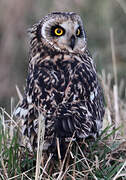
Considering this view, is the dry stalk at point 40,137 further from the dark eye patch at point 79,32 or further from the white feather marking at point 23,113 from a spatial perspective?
the dark eye patch at point 79,32

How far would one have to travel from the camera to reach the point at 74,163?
3850 mm

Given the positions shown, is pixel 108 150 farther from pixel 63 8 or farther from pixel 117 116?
pixel 63 8

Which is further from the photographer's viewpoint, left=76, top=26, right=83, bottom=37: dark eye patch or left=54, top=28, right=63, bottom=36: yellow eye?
left=76, top=26, right=83, bottom=37: dark eye patch

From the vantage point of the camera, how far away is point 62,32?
13.9 feet

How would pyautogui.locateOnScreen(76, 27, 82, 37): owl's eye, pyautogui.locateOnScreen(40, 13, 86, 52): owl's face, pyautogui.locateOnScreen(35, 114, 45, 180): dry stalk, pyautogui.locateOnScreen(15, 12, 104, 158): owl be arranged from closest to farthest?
1. pyautogui.locateOnScreen(35, 114, 45, 180): dry stalk
2. pyautogui.locateOnScreen(15, 12, 104, 158): owl
3. pyautogui.locateOnScreen(40, 13, 86, 52): owl's face
4. pyautogui.locateOnScreen(76, 27, 82, 37): owl's eye

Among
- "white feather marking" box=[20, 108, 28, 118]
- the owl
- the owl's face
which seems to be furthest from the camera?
the owl's face

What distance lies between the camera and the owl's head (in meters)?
4.21

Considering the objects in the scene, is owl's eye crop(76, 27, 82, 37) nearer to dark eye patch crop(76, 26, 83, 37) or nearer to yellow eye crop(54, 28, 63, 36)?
dark eye patch crop(76, 26, 83, 37)

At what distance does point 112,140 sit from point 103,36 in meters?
6.28

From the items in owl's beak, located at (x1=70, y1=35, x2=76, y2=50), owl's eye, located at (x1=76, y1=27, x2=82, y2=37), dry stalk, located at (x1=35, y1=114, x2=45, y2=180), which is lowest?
dry stalk, located at (x1=35, y1=114, x2=45, y2=180)

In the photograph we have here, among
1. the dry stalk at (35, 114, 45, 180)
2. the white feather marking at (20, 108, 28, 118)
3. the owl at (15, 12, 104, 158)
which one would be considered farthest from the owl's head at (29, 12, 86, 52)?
the dry stalk at (35, 114, 45, 180)

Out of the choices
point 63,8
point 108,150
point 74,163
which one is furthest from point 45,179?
point 63,8

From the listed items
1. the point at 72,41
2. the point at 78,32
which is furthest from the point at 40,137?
the point at 78,32

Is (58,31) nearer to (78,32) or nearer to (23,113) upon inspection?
(78,32)
